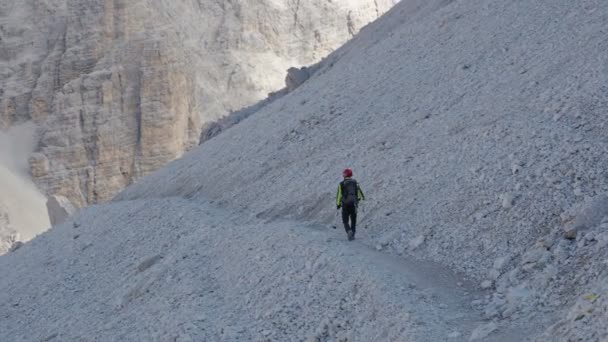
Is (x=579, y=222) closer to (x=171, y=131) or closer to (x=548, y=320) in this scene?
(x=548, y=320)

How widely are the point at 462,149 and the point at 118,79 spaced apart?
199 ft

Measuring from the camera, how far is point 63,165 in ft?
225

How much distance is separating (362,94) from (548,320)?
12472 mm

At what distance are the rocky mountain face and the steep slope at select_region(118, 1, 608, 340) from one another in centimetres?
4579

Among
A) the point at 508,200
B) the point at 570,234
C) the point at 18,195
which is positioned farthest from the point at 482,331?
the point at 18,195

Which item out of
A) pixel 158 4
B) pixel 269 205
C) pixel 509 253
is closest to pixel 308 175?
pixel 269 205

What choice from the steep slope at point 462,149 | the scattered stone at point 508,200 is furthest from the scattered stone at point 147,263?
the scattered stone at point 508,200

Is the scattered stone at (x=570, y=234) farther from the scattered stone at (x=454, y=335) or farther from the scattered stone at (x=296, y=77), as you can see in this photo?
the scattered stone at (x=296, y=77)

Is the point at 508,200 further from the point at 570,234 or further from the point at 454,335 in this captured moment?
the point at 454,335

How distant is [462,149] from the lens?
42.7ft

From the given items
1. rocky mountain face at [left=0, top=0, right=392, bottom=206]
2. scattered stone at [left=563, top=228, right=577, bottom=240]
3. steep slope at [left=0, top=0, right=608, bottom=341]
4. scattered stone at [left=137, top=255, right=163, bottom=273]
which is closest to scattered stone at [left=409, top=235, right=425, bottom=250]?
steep slope at [left=0, top=0, right=608, bottom=341]

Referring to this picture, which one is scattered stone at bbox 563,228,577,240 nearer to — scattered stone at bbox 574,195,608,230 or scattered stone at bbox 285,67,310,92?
scattered stone at bbox 574,195,608,230

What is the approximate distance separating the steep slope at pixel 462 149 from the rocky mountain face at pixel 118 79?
45.8 meters

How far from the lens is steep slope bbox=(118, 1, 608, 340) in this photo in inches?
373
